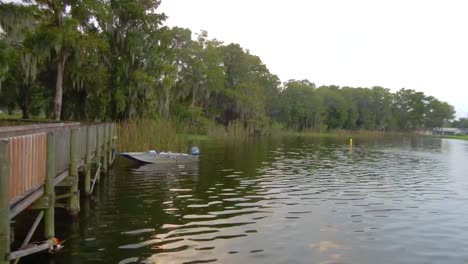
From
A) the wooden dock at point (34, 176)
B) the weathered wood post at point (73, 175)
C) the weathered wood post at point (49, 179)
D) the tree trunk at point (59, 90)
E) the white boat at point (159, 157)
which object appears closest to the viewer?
the wooden dock at point (34, 176)

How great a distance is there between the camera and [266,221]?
11.1 meters

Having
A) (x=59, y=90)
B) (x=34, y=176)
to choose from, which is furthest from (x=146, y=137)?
(x=34, y=176)

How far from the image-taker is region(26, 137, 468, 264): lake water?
27.7 feet

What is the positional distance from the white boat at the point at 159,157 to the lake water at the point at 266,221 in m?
2.41

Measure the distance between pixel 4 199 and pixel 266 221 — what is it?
696 cm

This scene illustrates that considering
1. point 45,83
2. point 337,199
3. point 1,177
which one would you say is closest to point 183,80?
point 45,83

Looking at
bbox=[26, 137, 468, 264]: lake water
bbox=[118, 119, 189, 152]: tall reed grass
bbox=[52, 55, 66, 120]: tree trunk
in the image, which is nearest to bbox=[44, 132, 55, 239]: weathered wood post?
bbox=[26, 137, 468, 264]: lake water

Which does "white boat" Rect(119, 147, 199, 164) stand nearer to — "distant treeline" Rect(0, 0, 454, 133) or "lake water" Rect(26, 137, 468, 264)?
"lake water" Rect(26, 137, 468, 264)

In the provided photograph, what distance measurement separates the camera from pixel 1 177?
5.28 meters

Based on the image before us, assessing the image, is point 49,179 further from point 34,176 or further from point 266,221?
point 266,221

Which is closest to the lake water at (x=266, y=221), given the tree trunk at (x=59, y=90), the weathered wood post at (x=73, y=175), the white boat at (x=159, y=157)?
the weathered wood post at (x=73, y=175)

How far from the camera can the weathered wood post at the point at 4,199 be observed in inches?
208

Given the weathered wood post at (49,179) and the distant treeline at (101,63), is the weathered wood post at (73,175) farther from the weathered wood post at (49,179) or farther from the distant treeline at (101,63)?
the distant treeline at (101,63)

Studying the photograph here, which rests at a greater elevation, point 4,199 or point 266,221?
point 4,199
